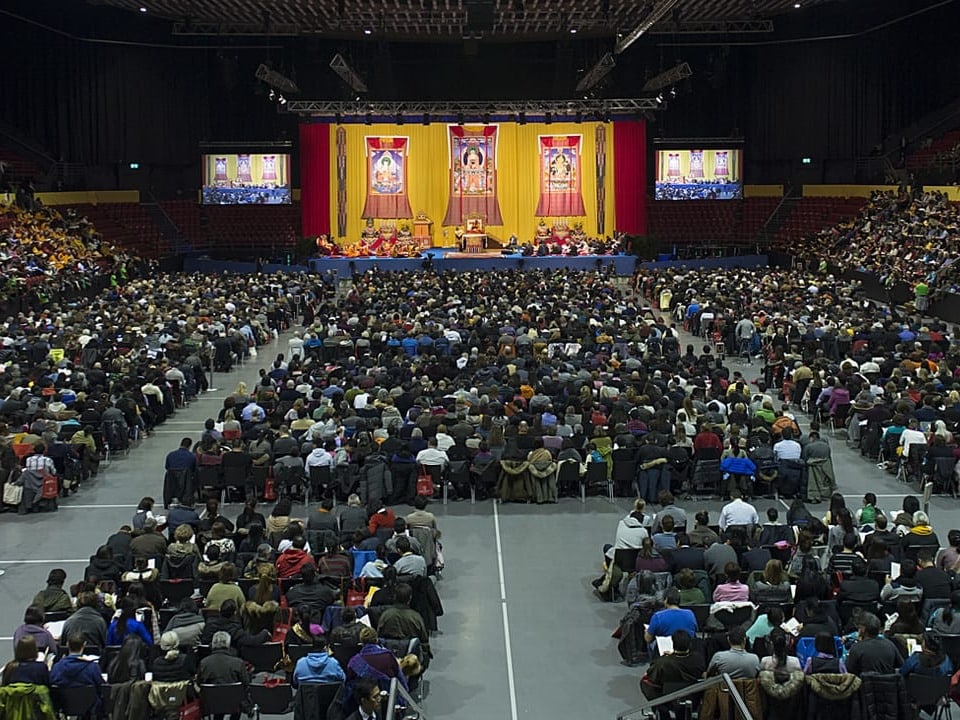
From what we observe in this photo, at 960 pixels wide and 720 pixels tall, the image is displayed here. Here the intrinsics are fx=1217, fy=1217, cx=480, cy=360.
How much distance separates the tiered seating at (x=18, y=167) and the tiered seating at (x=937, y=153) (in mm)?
32898

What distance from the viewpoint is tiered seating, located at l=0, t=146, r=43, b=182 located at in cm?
4442

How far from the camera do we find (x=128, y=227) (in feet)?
158

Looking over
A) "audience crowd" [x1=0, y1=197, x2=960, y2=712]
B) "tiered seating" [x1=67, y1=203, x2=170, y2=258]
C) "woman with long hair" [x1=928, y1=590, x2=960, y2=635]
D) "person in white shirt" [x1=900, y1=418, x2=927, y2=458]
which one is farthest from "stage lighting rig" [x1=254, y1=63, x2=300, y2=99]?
"woman with long hair" [x1=928, y1=590, x2=960, y2=635]

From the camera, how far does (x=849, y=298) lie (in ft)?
108

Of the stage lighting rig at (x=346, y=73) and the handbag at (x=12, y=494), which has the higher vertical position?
the stage lighting rig at (x=346, y=73)

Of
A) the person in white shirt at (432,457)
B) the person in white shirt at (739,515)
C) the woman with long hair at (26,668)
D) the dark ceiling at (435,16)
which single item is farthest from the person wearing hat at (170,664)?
the dark ceiling at (435,16)

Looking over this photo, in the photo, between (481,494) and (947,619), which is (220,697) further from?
(481,494)

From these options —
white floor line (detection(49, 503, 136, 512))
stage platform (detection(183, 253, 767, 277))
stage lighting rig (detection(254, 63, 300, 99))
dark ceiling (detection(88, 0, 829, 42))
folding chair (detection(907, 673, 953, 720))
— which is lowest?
white floor line (detection(49, 503, 136, 512))

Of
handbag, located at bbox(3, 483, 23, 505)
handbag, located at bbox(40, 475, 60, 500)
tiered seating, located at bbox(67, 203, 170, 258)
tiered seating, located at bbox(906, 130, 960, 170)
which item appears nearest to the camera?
handbag, located at bbox(3, 483, 23, 505)

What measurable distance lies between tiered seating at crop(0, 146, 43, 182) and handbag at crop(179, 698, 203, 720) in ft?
126

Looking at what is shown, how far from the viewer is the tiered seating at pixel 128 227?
4688 centimetres

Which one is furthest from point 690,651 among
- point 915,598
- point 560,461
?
point 560,461

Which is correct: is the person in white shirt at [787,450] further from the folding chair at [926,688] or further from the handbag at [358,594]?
the handbag at [358,594]

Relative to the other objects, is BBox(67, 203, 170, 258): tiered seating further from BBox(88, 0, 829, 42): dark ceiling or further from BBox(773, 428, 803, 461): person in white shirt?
BBox(773, 428, 803, 461): person in white shirt
